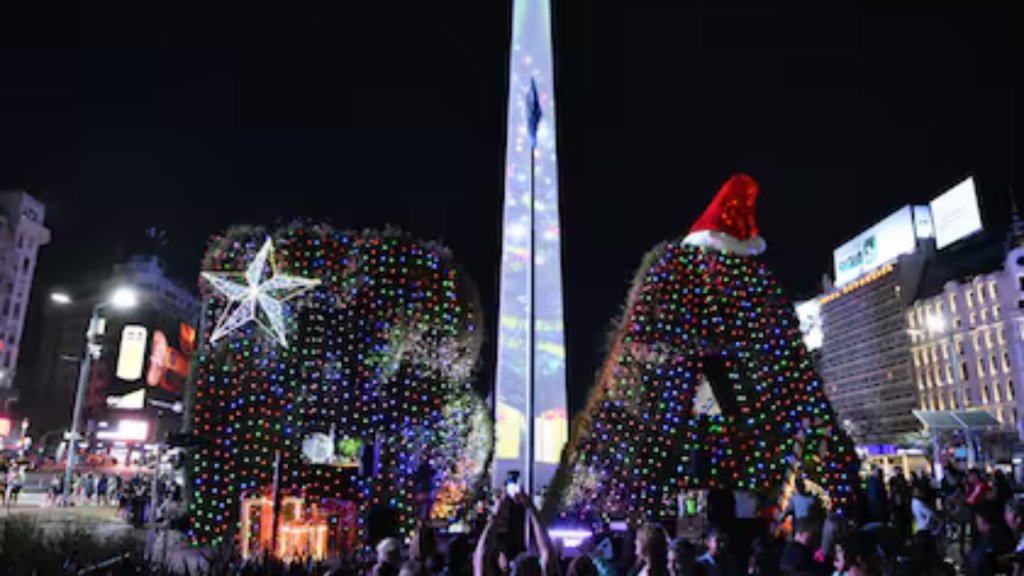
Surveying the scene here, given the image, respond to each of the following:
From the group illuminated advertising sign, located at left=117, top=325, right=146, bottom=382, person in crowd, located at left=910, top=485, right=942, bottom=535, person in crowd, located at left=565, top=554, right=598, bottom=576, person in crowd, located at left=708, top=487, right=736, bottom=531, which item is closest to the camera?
person in crowd, located at left=565, top=554, right=598, bottom=576

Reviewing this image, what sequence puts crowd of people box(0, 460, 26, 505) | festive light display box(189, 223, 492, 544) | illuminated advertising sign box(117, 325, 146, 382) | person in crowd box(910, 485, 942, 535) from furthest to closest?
1. illuminated advertising sign box(117, 325, 146, 382)
2. crowd of people box(0, 460, 26, 505)
3. festive light display box(189, 223, 492, 544)
4. person in crowd box(910, 485, 942, 535)

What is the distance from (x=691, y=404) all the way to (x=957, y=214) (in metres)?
60.6

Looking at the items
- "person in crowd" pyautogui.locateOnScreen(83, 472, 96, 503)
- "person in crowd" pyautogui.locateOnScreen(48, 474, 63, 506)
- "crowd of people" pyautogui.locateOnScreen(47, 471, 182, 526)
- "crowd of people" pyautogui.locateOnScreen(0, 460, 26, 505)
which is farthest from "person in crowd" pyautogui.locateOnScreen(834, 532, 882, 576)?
"person in crowd" pyautogui.locateOnScreen(83, 472, 96, 503)

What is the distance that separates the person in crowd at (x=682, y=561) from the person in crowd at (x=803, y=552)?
1.27 m

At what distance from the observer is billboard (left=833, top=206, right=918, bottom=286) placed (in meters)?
72.4

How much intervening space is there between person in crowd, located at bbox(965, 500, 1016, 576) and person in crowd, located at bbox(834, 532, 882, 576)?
1539mm

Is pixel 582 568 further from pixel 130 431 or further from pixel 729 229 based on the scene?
pixel 130 431

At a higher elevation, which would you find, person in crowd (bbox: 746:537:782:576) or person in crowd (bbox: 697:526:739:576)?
person in crowd (bbox: 697:526:739:576)

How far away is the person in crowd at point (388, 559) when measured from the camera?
14.1 ft

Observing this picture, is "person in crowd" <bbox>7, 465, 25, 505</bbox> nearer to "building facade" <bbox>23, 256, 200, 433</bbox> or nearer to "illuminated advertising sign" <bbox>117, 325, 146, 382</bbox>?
"illuminated advertising sign" <bbox>117, 325, 146, 382</bbox>

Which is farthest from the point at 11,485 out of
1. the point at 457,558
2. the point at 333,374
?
the point at 457,558

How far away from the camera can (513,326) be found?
901 inches

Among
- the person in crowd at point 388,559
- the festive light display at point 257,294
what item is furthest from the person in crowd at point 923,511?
the festive light display at point 257,294

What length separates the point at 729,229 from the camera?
12.0m
